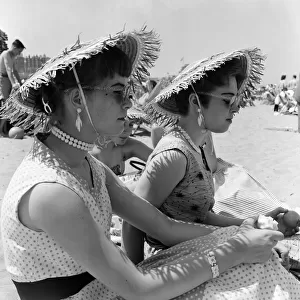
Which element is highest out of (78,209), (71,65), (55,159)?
(71,65)

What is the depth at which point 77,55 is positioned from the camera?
4.27 feet

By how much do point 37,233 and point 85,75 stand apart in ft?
1.81

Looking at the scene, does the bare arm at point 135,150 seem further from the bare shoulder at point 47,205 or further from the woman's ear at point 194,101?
the bare shoulder at point 47,205

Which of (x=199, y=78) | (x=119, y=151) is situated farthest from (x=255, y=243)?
(x=119, y=151)

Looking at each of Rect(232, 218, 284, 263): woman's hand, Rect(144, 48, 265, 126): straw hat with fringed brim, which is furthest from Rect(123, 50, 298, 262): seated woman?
Rect(232, 218, 284, 263): woman's hand

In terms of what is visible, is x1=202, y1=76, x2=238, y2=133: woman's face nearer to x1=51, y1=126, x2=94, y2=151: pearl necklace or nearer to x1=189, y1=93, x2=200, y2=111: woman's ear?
x1=189, y1=93, x2=200, y2=111: woman's ear

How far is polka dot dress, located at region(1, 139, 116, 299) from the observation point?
121cm

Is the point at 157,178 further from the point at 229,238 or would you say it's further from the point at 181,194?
the point at 229,238

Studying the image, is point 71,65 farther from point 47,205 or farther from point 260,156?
point 260,156

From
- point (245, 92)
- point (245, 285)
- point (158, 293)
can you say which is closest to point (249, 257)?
point (245, 285)

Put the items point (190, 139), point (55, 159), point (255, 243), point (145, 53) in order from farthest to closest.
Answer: point (190, 139) < point (145, 53) < point (255, 243) < point (55, 159)

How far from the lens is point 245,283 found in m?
1.37

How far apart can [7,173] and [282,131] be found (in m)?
6.65

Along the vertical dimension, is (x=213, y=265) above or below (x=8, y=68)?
below
